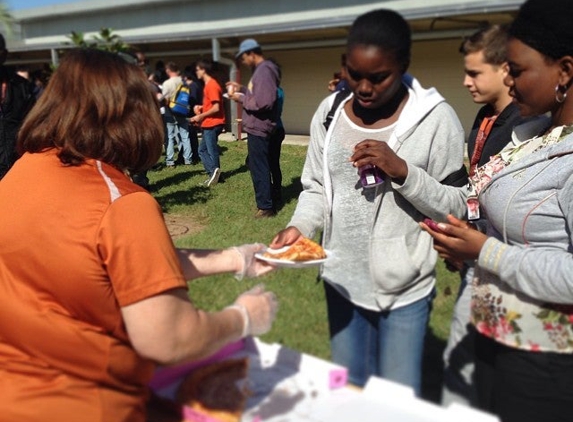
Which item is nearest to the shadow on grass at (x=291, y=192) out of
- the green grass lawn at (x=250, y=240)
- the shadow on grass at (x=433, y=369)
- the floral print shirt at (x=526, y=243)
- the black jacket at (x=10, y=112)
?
the green grass lawn at (x=250, y=240)

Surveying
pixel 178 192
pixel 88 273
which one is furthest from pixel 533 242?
pixel 178 192

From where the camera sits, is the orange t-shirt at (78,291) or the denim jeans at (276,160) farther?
the denim jeans at (276,160)

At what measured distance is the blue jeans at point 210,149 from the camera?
973 centimetres

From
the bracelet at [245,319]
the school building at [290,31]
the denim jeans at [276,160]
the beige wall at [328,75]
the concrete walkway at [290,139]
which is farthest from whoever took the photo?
the beige wall at [328,75]

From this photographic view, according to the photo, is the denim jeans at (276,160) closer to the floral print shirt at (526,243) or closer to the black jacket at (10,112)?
the black jacket at (10,112)

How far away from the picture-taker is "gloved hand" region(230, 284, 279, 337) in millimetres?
1691

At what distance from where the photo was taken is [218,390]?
161 centimetres

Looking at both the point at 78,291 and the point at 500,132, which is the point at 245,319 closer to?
the point at 78,291

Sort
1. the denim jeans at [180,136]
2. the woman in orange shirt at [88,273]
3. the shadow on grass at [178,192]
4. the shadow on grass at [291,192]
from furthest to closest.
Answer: the denim jeans at [180,136] → the shadow on grass at [178,192] → the shadow on grass at [291,192] → the woman in orange shirt at [88,273]

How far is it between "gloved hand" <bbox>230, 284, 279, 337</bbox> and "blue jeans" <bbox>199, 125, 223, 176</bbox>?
8.13 meters

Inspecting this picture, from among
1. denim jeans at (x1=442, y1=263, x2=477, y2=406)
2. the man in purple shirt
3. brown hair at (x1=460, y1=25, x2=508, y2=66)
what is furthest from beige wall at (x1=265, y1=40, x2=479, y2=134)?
denim jeans at (x1=442, y1=263, x2=477, y2=406)

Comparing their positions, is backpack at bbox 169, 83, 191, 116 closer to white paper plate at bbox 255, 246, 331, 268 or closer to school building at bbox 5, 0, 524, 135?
school building at bbox 5, 0, 524, 135

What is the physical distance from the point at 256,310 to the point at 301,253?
0.34 m

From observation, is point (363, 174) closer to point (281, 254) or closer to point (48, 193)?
point (281, 254)
